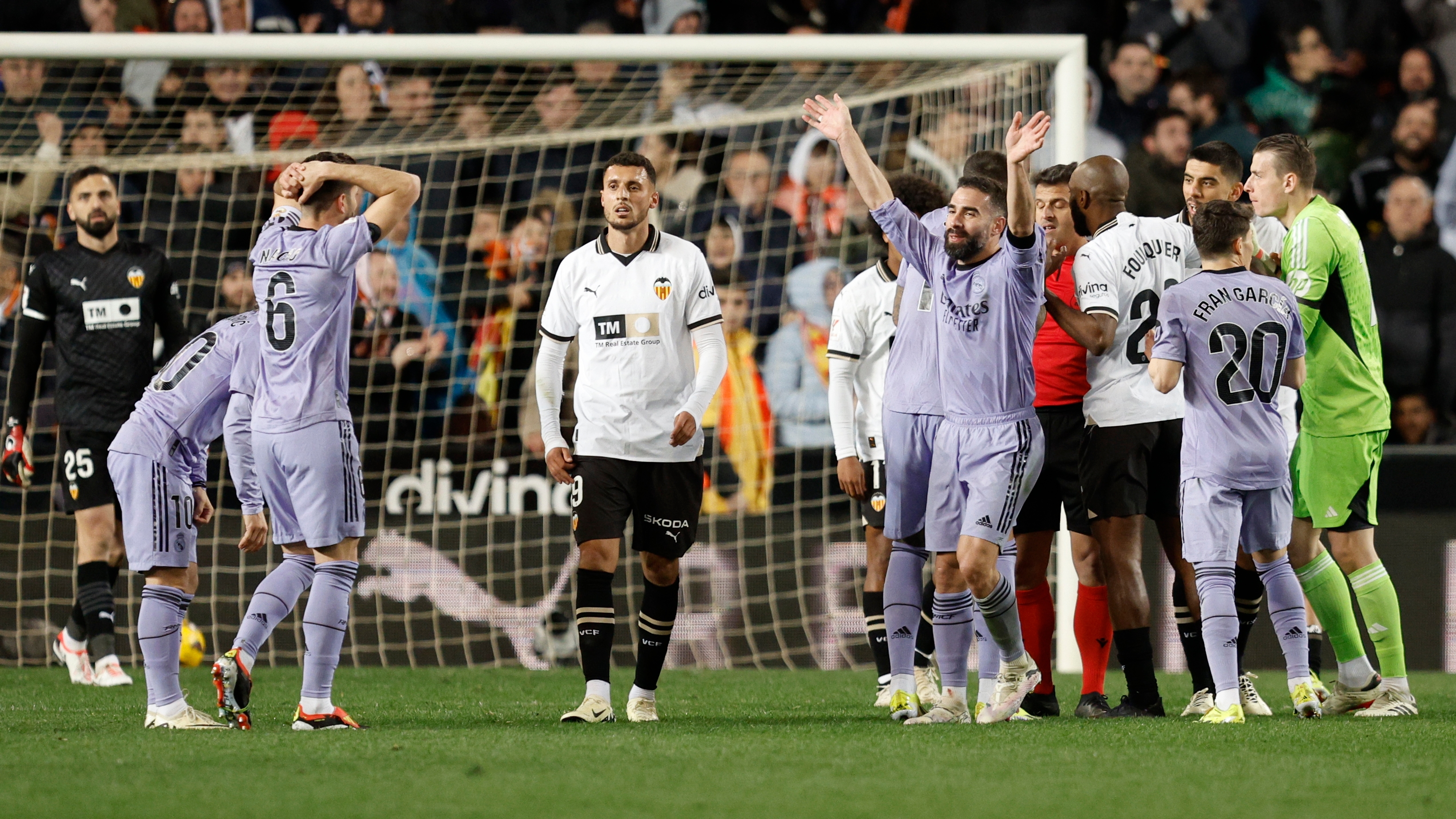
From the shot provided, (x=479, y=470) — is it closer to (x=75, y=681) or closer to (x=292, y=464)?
(x=75, y=681)

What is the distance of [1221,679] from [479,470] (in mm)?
5160

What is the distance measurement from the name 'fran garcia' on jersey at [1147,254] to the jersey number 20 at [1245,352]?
573 millimetres

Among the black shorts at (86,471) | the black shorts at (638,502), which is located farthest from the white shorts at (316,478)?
the black shorts at (86,471)

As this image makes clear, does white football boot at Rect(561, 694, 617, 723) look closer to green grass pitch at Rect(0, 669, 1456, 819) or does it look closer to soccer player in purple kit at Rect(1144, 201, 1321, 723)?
green grass pitch at Rect(0, 669, 1456, 819)

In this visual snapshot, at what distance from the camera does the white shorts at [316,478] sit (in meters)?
5.48

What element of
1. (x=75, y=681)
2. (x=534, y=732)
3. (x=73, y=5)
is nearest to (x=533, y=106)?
(x=73, y=5)

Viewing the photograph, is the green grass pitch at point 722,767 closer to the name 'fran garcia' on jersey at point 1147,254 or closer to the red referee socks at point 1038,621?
the red referee socks at point 1038,621

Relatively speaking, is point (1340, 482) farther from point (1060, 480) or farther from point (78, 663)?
point (78, 663)

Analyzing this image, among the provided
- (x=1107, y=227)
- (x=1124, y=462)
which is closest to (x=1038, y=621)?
(x=1124, y=462)

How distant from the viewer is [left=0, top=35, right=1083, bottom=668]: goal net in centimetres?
905

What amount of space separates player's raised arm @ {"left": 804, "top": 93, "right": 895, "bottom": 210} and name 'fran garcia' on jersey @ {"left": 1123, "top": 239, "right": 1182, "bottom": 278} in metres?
1.06

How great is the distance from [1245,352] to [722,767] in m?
2.42

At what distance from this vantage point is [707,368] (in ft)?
19.6

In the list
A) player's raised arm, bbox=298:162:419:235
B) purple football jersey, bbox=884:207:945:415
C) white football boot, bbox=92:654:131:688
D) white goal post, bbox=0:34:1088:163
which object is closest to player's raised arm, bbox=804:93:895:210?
purple football jersey, bbox=884:207:945:415
